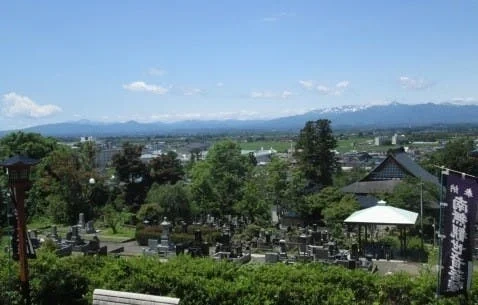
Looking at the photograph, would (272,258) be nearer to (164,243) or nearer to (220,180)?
(164,243)

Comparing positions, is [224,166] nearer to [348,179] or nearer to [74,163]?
[74,163]

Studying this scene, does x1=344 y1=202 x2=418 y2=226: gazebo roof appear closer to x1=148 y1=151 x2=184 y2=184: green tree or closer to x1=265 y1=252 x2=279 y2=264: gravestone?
x1=265 y1=252 x2=279 y2=264: gravestone

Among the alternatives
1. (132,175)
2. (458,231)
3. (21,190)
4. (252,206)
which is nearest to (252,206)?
(252,206)

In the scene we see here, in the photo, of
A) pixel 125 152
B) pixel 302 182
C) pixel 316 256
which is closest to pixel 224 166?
pixel 302 182

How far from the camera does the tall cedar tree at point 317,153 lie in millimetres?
47531

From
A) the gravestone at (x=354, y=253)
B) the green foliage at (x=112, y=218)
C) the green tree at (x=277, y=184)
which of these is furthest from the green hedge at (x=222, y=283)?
the green tree at (x=277, y=184)

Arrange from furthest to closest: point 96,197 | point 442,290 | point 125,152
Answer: point 125,152, point 96,197, point 442,290

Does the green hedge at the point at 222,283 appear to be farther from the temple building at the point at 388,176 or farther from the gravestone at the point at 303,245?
the temple building at the point at 388,176

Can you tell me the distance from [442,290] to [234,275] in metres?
4.23

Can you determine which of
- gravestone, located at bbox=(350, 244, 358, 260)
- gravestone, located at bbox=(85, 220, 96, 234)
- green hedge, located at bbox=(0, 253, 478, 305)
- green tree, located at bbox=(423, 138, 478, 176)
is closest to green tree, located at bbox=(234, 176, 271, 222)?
gravestone, located at bbox=(85, 220, 96, 234)

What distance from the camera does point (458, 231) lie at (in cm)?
830

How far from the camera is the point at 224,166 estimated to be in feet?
132

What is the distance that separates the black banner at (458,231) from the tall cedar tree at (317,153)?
3861 cm

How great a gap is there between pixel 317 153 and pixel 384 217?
23843 mm
